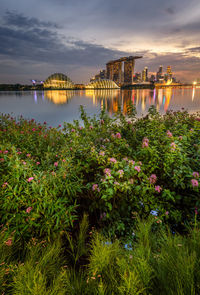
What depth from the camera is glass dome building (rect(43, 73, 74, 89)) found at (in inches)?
3787

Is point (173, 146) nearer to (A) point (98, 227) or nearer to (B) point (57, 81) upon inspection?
(A) point (98, 227)

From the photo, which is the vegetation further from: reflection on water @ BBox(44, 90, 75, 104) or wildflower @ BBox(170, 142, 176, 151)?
reflection on water @ BBox(44, 90, 75, 104)

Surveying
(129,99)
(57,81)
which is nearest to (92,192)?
(129,99)

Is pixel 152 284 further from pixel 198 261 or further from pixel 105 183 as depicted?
pixel 105 183

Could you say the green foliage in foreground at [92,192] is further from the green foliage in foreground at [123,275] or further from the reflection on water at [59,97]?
the reflection on water at [59,97]

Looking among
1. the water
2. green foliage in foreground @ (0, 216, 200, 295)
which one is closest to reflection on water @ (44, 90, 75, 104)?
the water

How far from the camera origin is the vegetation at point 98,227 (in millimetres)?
1269

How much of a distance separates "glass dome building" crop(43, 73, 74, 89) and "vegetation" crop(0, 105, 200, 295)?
102 m

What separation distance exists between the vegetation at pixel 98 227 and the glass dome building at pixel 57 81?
336 feet

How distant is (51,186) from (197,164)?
2.52 meters

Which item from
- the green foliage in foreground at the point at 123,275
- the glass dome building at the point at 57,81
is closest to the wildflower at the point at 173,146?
the green foliage in foreground at the point at 123,275

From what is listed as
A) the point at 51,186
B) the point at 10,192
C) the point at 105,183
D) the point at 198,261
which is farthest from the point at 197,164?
the point at 10,192

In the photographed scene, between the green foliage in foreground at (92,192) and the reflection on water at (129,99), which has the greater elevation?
the reflection on water at (129,99)

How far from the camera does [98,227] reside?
8.35 feet
